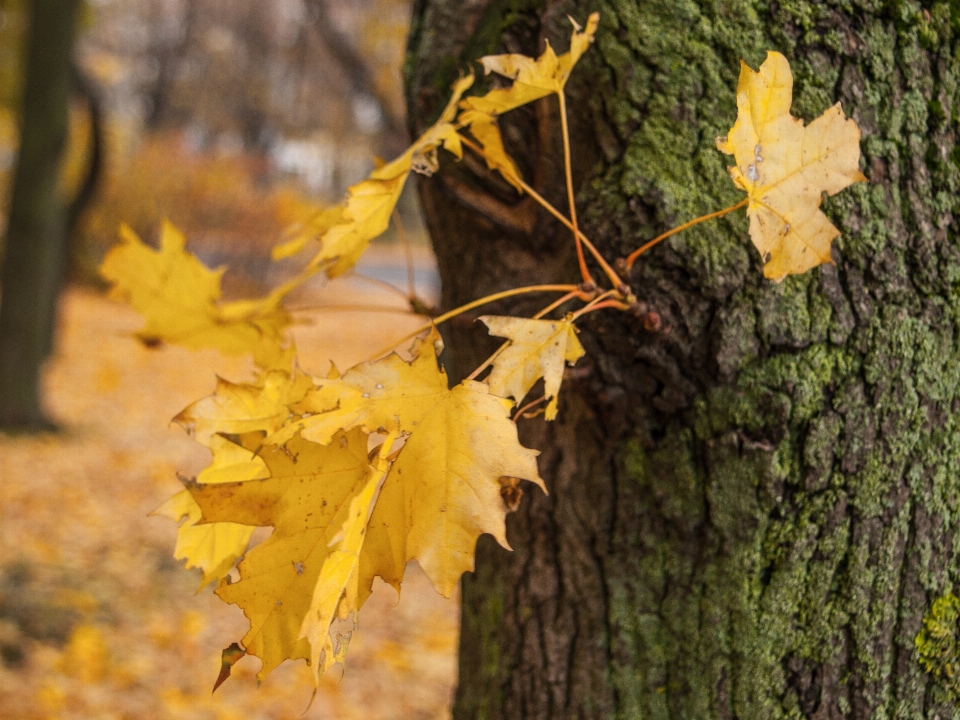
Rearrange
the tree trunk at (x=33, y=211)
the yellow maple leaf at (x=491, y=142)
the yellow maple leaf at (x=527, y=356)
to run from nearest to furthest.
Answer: the yellow maple leaf at (x=527, y=356) < the yellow maple leaf at (x=491, y=142) < the tree trunk at (x=33, y=211)

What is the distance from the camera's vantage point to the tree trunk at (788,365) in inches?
32.9

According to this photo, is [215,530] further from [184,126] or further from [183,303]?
[184,126]

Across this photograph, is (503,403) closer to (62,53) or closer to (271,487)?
(271,487)

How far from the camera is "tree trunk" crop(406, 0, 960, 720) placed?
836 mm

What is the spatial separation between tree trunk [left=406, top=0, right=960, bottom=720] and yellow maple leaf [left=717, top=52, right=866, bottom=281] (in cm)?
18

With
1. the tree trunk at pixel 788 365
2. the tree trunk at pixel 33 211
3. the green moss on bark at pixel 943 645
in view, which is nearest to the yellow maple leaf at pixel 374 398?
the tree trunk at pixel 788 365

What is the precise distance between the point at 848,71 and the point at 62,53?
567cm

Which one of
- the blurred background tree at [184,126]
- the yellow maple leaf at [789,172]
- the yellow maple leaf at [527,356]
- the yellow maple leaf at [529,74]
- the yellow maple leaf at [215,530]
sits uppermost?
the blurred background tree at [184,126]

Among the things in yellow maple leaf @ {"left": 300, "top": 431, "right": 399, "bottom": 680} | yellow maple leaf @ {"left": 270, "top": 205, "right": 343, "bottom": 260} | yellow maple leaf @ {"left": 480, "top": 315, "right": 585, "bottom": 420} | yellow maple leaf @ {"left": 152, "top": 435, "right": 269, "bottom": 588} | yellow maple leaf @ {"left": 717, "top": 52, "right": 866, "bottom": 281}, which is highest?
yellow maple leaf @ {"left": 270, "top": 205, "right": 343, "bottom": 260}

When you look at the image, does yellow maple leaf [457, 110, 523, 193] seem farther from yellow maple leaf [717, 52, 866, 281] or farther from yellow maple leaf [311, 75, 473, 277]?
yellow maple leaf [717, 52, 866, 281]

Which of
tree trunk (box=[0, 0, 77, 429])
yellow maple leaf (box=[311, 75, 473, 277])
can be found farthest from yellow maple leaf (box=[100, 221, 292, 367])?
tree trunk (box=[0, 0, 77, 429])

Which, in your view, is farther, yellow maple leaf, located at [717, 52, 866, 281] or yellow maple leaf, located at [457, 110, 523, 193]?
yellow maple leaf, located at [457, 110, 523, 193]

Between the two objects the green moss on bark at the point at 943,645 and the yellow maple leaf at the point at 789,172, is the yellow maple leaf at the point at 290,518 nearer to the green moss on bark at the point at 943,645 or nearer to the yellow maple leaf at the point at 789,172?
the yellow maple leaf at the point at 789,172

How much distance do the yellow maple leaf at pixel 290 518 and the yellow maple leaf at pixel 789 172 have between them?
0.41 metres
